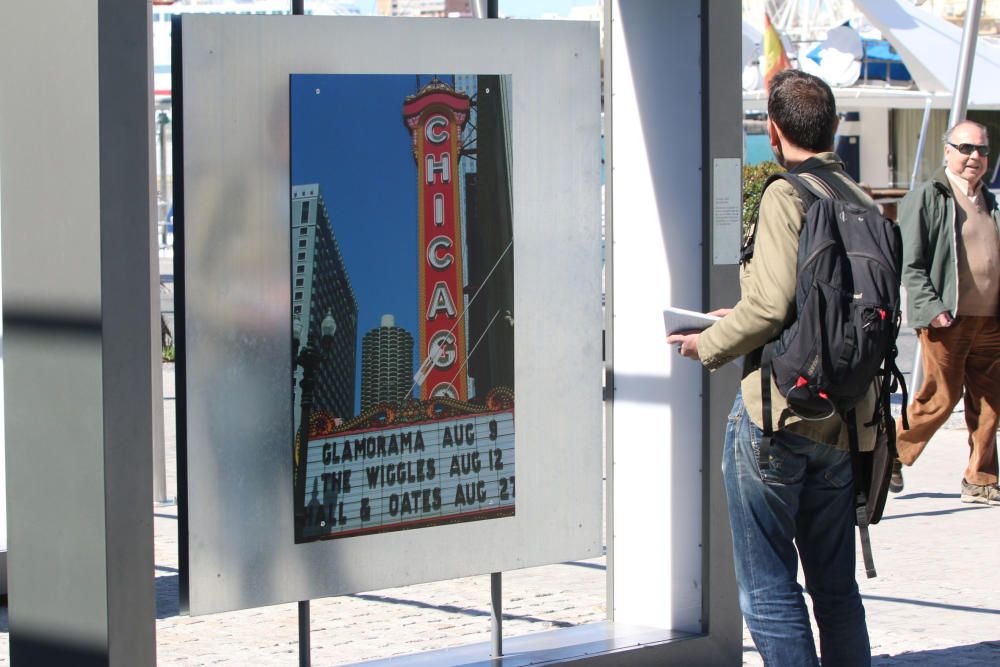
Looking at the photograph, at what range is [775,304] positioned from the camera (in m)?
3.60

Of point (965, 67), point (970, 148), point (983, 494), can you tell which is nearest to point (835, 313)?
point (970, 148)

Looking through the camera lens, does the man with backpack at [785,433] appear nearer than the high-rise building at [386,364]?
Yes

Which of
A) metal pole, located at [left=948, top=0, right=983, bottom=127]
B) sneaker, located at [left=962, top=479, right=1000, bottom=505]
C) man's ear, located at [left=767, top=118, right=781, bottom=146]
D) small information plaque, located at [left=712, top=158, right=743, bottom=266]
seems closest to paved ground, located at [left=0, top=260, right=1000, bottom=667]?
sneaker, located at [left=962, top=479, right=1000, bottom=505]

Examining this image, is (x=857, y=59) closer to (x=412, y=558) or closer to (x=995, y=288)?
(x=995, y=288)

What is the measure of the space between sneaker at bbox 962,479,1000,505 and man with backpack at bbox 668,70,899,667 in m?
4.36

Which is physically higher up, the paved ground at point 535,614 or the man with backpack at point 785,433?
the man with backpack at point 785,433

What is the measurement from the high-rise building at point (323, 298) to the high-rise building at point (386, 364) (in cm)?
5

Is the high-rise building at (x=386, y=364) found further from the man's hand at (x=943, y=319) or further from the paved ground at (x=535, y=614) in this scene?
the man's hand at (x=943, y=319)

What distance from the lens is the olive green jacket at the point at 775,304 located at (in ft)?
11.9

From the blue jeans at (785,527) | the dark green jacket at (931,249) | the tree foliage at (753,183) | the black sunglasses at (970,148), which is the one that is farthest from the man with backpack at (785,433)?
the tree foliage at (753,183)

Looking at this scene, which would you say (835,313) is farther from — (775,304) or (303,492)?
(303,492)

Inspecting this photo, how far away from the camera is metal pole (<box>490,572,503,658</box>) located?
4.47 meters

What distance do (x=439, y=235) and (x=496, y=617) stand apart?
118cm

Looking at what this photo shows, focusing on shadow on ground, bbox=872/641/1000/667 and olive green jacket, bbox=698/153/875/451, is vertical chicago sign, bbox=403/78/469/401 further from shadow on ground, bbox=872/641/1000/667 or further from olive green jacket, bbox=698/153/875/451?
shadow on ground, bbox=872/641/1000/667
